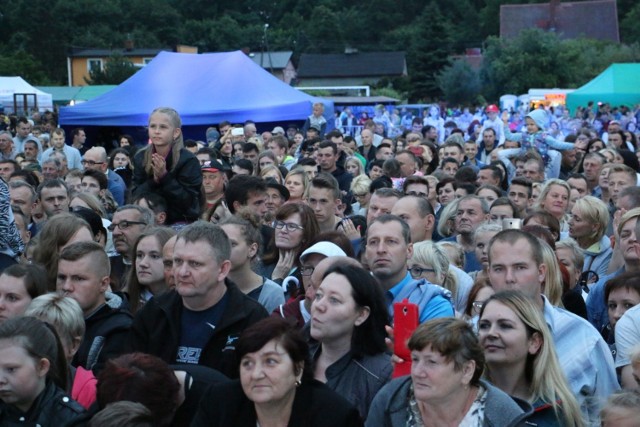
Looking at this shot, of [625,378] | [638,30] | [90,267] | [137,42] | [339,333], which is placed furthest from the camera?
[638,30]

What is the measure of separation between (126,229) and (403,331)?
353cm

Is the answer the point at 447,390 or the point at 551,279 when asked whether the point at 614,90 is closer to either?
the point at 551,279

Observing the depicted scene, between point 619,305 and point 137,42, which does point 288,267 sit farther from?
point 137,42

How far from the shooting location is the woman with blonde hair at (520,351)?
4344 millimetres

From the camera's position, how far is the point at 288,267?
277 inches

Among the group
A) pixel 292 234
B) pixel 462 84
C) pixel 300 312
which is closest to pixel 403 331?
pixel 300 312

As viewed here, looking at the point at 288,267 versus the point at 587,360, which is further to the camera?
the point at 288,267

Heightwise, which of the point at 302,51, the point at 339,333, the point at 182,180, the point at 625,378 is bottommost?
the point at 625,378

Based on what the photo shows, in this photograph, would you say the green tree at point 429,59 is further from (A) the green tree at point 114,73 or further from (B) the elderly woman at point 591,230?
(B) the elderly woman at point 591,230

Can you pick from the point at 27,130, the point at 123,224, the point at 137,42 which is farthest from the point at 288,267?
the point at 137,42

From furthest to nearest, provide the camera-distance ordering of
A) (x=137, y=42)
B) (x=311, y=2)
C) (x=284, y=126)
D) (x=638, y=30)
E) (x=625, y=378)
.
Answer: (x=311, y=2), (x=638, y=30), (x=137, y=42), (x=284, y=126), (x=625, y=378)

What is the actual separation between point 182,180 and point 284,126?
13.9 m

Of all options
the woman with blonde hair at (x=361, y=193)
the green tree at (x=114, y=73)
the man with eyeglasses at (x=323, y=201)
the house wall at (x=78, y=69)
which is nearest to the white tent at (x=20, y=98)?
the green tree at (x=114, y=73)

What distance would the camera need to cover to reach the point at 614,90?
40.7 meters
